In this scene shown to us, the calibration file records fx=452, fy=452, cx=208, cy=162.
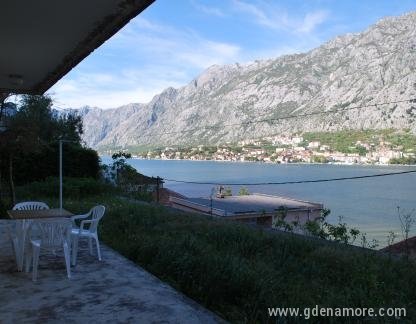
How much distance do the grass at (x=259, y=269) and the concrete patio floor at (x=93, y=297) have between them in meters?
0.34

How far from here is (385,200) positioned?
136 feet

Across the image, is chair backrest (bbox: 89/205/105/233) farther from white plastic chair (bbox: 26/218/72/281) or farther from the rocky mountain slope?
the rocky mountain slope

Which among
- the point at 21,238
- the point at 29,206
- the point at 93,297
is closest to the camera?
the point at 93,297

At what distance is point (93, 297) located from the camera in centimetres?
444

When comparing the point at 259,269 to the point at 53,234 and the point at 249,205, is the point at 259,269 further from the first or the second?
the point at 249,205

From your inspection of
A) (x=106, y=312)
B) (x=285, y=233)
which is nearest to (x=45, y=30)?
(x=106, y=312)

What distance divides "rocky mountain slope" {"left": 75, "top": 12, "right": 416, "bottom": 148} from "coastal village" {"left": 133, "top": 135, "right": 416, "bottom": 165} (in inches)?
94.8

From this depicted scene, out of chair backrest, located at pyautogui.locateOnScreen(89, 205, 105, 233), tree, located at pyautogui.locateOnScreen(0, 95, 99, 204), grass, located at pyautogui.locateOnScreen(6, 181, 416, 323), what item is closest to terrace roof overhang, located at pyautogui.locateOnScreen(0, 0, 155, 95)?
chair backrest, located at pyautogui.locateOnScreen(89, 205, 105, 233)

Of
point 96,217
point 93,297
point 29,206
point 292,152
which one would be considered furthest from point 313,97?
point 93,297

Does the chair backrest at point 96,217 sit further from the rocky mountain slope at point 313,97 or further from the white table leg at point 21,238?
the rocky mountain slope at point 313,97

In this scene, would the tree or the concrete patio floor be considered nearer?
the concrete patio floor

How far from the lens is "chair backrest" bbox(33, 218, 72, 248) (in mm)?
5207

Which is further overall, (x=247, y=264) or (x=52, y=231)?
(x=247, y=264)

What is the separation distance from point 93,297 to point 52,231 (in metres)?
1.17
